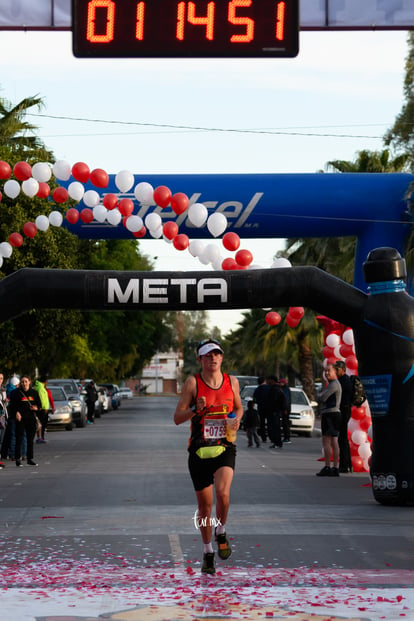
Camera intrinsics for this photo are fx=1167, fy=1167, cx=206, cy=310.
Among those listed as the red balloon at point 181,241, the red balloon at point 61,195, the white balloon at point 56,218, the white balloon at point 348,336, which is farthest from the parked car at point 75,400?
the red balloon at point 181,241

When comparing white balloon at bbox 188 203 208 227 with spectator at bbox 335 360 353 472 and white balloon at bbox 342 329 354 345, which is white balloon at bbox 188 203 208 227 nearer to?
spectator at bbox 335 360 353 472

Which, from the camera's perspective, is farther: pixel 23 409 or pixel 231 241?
pixel 23 409

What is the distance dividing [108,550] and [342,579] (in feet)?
8.21

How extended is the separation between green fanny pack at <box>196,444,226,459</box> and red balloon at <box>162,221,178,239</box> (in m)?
9.73

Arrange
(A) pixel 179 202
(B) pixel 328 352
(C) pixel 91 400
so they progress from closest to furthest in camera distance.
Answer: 1. (A) pixel 179 202
2. (B) pixel 328 352
3. (C) pixel 91 400

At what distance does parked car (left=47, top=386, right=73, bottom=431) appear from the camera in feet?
129

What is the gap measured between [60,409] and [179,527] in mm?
27683

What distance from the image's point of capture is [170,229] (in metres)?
18.9

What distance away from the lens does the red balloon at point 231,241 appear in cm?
1900

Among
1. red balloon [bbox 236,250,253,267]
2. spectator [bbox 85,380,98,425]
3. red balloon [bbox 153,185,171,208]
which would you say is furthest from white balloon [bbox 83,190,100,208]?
spectator [bbox 85,380,98,425]

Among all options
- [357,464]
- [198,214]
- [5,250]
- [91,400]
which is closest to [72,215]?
[198,214]

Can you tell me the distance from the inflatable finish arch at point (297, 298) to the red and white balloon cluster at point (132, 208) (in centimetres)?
430

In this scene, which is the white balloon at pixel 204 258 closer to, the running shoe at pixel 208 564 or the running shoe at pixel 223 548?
the running shoe at pixel 223 548

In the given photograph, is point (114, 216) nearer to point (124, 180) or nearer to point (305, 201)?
point (124, 180)
